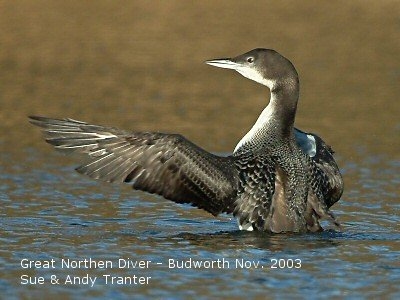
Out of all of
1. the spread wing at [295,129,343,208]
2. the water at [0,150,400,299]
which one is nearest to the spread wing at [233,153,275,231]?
the water at [0,150,400,299]

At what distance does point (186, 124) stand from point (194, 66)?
13.4ft

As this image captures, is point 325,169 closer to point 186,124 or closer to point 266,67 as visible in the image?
point 266,67

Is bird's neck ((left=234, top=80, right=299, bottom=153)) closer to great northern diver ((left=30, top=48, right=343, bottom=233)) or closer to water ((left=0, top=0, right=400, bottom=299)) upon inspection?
great northern diver ((left=30, top=48, right=343, bottom=233))

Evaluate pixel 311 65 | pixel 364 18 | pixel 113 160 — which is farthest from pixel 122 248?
pixel 364 18

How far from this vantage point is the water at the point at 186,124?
830 cm

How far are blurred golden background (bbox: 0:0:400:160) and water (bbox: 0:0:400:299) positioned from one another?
0.12ft

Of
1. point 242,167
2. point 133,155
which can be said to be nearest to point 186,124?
point 242,167

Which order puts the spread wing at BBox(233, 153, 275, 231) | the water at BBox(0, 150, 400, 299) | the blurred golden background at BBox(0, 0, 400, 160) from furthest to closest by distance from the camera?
the blurred golden background at BBox(0, 0, 400, 160) < the spread wing at BBox(233, 153, 275, 231) < the water at BBox(0, 150, 400, 299)

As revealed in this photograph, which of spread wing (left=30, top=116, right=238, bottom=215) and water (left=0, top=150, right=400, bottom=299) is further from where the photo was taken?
spread wing (left=30, top=116, right=238, bottom=215)

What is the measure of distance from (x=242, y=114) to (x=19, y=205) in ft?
19.2

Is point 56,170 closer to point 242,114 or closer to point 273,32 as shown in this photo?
point 242,114

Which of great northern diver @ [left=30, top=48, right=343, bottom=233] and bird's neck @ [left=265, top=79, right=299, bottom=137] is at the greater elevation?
bird's neck @ [left=265, top=79, right=299, bottom=137]

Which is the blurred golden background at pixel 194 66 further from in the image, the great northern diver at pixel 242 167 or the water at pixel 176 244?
the great northern diver at pixel 242 167

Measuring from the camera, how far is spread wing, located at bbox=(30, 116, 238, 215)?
9250mm
